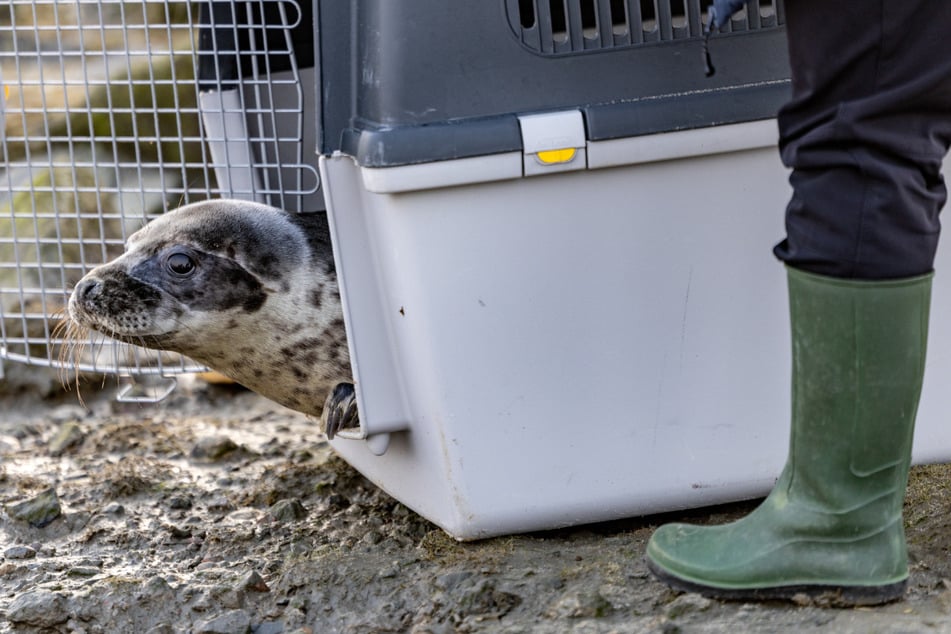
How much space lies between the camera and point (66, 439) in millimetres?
3232

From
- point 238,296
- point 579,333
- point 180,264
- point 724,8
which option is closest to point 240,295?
point 238,296

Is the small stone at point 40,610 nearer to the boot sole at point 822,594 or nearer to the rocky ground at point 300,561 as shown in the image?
the rocky ground at point 300,561

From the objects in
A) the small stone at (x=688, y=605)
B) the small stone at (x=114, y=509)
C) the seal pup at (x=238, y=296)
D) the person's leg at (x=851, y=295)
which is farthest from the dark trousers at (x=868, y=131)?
the small stone at (x=114, y=509)

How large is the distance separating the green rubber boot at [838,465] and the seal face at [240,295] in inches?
40.1

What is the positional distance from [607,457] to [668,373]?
0.56ft

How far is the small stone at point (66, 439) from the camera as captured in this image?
3.19m

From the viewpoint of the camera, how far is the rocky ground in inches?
72.9

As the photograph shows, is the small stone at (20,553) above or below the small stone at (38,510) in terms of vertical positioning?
below

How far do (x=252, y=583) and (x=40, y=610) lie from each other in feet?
1.14

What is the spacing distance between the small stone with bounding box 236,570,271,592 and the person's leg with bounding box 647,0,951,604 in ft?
2.42

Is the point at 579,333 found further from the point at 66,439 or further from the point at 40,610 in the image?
the point at 66,439

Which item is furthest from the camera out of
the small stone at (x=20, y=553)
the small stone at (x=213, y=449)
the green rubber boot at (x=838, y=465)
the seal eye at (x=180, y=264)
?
the small stone at (x=213, y=449)

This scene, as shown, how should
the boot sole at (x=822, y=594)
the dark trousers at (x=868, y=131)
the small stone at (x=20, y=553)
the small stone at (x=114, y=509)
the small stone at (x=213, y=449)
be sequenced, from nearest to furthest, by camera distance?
the dark trousers at (x=868, y=131) < the boot sole at (x=822, y=594) < the small stone at (x=20, y=553) < the small stone at (x=114, y=509) < the small stone at (x=213, y=449)

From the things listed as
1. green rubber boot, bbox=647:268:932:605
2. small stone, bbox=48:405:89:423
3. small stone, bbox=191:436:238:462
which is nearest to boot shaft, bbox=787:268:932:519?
green rubber boot, bbox=647:268:932:605
